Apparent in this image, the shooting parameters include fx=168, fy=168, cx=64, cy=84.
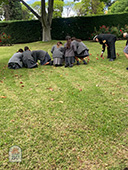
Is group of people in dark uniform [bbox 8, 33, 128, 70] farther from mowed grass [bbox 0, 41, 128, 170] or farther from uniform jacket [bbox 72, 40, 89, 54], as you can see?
mowed grass [bbox 0, 41, 128, 170]

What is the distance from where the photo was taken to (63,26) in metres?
20.3

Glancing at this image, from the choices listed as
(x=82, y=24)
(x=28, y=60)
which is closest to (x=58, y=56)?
(x=28, y=60)

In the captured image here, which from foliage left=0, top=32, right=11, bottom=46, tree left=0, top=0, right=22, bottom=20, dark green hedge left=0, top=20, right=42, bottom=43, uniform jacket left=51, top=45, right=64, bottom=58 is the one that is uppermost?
tree left=0, top=0, right=22, bottom=20

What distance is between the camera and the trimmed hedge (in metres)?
18.7

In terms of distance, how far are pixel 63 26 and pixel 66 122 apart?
18392 millimetres

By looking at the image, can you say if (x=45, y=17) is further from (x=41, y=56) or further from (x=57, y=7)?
(x=57, y=7)

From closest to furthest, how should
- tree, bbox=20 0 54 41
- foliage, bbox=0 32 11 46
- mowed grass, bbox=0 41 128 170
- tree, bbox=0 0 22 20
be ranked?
mowed grass, bbox=0 41 128 170, tree, bbox=20 0 54 41, foliage, bbox=0 32 11 46, tree, bbox=0 0 22 20

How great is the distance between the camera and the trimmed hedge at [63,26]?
1873 cm

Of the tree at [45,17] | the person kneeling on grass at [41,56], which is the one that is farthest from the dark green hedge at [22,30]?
the person kneeling on grass at [41,56]

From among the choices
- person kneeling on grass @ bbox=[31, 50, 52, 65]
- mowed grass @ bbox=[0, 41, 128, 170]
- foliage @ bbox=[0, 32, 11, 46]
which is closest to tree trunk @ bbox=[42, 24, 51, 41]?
foliage @ bbox=[0, 32, 11, 46]

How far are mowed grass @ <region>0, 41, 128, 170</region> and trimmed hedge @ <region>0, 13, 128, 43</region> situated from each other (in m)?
14.6

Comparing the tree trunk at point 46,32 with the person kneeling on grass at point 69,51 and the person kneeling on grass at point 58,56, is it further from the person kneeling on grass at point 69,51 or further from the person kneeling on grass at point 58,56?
the person kneeling on grass at point 69,51

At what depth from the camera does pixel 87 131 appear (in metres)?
3.36

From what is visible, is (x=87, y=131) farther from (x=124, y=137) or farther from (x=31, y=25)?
(x=31, y=25)
